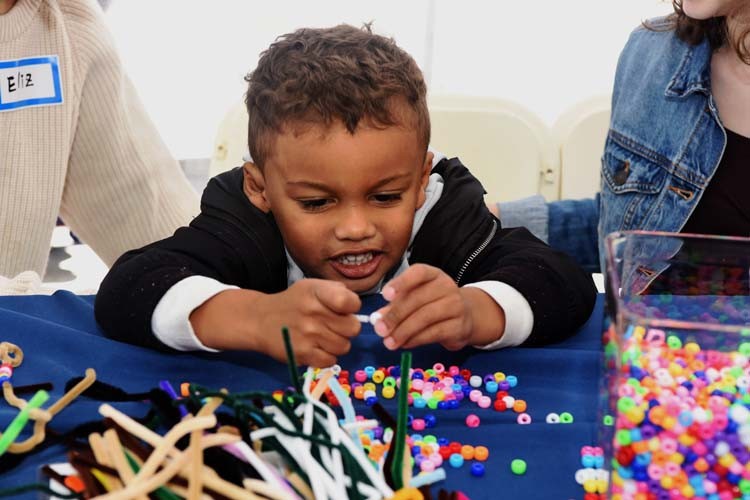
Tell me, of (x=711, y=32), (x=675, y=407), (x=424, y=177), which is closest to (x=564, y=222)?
(x=711, y=32)

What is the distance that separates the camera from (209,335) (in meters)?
0.89

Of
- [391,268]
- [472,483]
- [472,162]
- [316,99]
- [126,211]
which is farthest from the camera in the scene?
[472,162]

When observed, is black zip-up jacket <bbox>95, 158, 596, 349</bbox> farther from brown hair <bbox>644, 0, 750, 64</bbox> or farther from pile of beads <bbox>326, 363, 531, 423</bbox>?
brown hair <bbox>644, 0, 750, 64</bbox>

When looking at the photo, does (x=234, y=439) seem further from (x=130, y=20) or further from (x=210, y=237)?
(x=130, y=20)

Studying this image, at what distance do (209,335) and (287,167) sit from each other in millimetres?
237

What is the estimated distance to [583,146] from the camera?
2.04 m

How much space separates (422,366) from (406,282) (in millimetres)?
141

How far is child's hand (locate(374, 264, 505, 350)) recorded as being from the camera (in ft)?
2.67

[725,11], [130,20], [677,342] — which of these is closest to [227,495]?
[677,342]

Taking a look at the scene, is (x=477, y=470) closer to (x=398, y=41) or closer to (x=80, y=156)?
(x=80, y=156)

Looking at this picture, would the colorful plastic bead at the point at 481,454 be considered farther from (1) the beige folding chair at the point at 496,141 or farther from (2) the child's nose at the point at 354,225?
(1) the beige folding chair at the point at 496,141

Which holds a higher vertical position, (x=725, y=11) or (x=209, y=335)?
(x=725, y=11)

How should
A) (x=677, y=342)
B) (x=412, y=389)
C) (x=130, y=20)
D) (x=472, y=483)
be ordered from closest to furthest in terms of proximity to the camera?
(x=677, y=342) → (x=472, y=483) → (x=412, y=389) → (x=130, y=20)

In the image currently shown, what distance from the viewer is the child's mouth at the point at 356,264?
104cm
